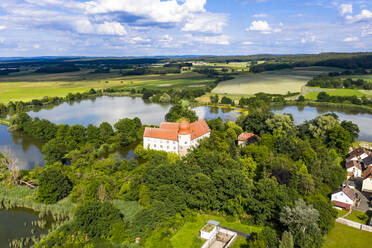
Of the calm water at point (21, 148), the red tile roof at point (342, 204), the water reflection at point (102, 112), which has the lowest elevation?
the calm water at point (21, 148)

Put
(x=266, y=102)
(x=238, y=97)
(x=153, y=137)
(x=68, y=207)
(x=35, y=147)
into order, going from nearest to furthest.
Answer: (x=68, y=207) < (x=153, y=137) < (x=35, y=147) < (x=266, y=102) < (x=238, y=97)

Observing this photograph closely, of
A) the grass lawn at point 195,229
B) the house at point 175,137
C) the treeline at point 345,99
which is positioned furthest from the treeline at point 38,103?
the treeline at point 345,99

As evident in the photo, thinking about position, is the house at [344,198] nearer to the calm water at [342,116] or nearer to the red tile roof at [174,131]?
the red tile roof at [174,131]

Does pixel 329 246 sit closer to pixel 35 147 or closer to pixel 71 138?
pixel 71 138

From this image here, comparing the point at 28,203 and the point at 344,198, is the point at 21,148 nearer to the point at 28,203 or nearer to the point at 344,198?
the point at 28,203

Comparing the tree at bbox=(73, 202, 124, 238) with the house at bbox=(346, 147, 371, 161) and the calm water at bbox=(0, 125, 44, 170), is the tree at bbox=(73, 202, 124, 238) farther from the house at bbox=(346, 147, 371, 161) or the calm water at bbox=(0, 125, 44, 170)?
the house at bbox=(346, 147, 371, 161)

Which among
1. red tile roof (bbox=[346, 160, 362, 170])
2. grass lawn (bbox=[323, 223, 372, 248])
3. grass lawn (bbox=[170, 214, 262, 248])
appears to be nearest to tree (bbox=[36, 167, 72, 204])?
grass lawn (bbox=[170, 214, 262, 248])

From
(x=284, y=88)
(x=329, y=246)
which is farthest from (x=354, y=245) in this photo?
(x=284, y=88)
